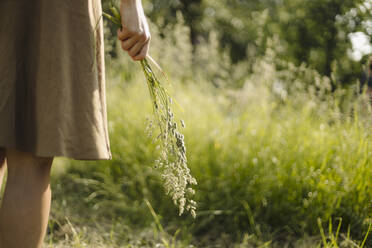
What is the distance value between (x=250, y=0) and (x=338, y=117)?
7.74 m

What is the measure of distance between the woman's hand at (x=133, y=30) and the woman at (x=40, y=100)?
97 millimetres

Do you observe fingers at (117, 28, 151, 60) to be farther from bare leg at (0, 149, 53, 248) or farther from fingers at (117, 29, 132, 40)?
bare leg at (0, 149, 53, 248)

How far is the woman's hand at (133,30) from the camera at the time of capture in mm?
1038

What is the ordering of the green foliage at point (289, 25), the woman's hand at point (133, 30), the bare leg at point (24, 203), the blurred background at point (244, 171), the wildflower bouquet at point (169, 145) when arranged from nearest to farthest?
the bare leg at point (24, 203) < the woman's hand at point (133, 30) < the wildflower bouquet at point (169, 145) < the blurred background at point (244, 171) < the green foliage at point (289, 25)

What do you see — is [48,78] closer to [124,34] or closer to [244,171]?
[124,34]

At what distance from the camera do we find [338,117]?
2014 mm

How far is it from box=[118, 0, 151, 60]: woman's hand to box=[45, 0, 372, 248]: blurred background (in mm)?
295

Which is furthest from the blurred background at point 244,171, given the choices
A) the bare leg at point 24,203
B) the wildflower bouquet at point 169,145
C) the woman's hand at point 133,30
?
the bare leg at point 24,203

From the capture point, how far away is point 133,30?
1031 millimetres

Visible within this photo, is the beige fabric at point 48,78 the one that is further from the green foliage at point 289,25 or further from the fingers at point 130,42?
the green foliage at point 289,25

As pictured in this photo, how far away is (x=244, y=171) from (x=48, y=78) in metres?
1.45

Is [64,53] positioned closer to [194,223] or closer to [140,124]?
[194,223]

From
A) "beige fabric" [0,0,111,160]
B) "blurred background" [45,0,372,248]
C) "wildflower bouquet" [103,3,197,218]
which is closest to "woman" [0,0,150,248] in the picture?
"beige fabric" [0,0,111,160]

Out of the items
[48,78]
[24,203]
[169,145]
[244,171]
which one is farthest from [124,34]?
[244,171]
